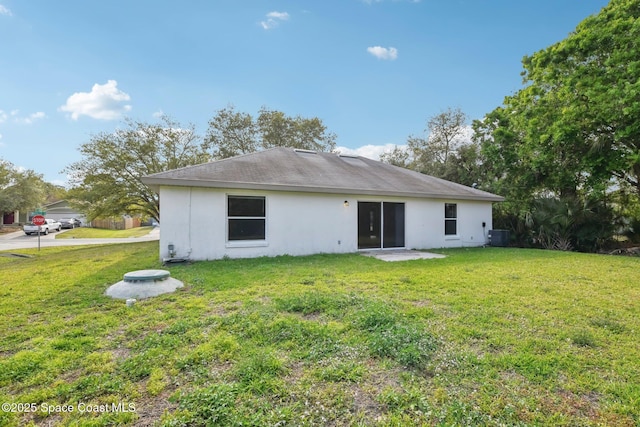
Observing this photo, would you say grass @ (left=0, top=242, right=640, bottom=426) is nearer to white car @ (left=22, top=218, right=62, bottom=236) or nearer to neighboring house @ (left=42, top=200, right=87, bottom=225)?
white car @ (left=22, top=218, right=62, bottom=236)

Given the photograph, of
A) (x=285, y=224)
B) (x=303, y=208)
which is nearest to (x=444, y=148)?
(x=303, y=208)

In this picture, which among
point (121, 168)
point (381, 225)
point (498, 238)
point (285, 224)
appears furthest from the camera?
point (121, 168)

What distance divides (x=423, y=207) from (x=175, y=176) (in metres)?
8.57

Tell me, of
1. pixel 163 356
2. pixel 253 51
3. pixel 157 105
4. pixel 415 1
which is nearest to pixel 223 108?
pixel 157 105

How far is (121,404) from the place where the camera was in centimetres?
223

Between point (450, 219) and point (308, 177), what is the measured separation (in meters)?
6.24

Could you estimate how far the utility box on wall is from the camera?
1267 centimetres

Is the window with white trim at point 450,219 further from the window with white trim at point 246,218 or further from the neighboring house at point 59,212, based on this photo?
the neighboring house at point 59,212

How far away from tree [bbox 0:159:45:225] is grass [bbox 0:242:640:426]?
106 ft

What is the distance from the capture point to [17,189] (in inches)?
1148

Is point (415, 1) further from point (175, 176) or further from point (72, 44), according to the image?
point (72, 44)

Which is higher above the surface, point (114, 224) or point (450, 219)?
point (450, 219)

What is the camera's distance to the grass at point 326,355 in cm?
Result: 216

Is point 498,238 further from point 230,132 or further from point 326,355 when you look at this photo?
point 230,132
